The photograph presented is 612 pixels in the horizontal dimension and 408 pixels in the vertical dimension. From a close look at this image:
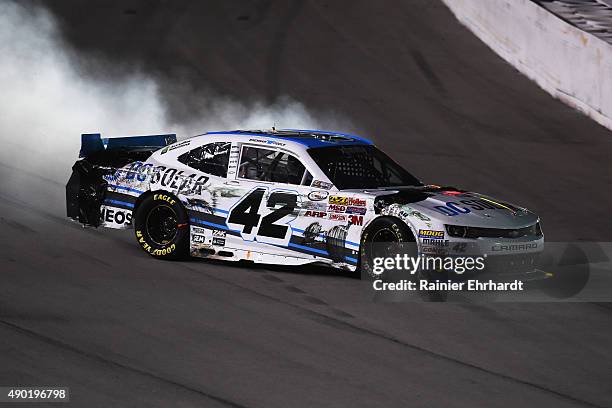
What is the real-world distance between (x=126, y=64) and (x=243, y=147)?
11602 mm

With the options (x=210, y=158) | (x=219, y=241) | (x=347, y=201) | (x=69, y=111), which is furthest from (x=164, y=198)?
(x=69, y=111)

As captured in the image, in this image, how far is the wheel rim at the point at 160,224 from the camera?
1088 cm

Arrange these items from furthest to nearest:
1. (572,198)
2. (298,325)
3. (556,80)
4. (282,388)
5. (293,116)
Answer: (556,80)
(293,116)
(572,198)
(298,325)
(282,388)

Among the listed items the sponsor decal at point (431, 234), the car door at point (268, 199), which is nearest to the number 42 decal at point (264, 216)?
the car door at point (268, 199)

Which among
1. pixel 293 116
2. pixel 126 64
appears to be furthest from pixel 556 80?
pixel 126 64

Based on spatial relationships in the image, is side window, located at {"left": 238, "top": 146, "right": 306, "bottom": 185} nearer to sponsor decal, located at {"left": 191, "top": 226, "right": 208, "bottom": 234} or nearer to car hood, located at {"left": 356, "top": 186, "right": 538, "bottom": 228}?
sponsor decal, located at {"left": 191, "top": 226, "right": 208, "bottom": 234}

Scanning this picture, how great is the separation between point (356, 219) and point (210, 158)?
1.75m

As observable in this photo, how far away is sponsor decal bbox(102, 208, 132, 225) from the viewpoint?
437 inches

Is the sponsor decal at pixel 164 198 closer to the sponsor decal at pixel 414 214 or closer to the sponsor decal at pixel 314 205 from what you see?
the sponsor decal at pixel 314 205

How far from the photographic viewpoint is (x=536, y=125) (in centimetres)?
1917

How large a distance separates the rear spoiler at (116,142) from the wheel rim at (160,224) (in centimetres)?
124

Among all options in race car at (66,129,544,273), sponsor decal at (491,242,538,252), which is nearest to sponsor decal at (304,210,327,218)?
race car at (66,129,544,273)

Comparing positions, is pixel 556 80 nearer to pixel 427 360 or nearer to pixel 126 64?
pixel 126 64

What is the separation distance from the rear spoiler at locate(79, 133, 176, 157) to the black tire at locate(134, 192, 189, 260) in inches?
45.1
